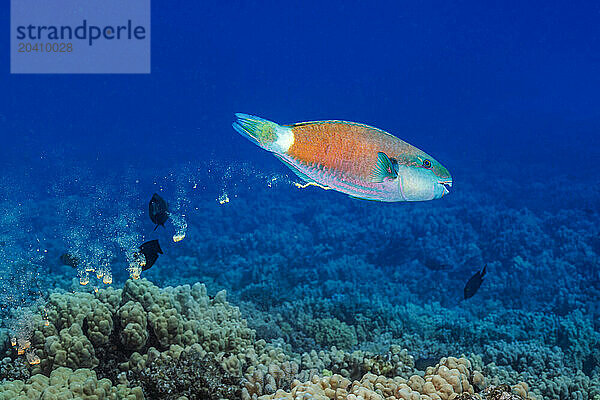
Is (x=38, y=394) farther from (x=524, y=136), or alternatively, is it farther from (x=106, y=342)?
(x=524, y=136)

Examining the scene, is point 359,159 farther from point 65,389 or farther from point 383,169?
point 65,389

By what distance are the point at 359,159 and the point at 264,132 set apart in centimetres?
37

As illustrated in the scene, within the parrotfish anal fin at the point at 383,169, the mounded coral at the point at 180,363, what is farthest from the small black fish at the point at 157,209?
the parrotfish anal fin at the point at 383,169

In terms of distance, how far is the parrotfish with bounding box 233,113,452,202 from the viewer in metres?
1.43

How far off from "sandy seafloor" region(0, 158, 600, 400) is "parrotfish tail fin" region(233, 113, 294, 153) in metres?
2.83

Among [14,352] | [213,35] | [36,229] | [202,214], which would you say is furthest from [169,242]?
[213,35]

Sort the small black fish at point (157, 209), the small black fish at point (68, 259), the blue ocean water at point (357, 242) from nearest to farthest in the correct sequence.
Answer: the small black fish at point (157, 209), the blue ocean water at point (357, 242), the small black fish at point (68, 259)

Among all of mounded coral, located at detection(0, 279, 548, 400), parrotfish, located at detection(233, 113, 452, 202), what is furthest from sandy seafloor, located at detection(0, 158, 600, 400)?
parrotfish, located at detection(233, 113, 452, 202)

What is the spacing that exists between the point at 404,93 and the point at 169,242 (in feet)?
379

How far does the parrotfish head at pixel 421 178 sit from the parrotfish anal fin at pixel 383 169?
0.04 m

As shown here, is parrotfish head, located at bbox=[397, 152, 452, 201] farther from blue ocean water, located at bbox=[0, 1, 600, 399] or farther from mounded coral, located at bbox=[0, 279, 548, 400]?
blue ocean water, located at bbox=[0, 1, 600, 399]

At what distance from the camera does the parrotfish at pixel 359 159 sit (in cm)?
143

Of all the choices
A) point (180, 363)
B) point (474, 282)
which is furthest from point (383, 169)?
point (474, 282)

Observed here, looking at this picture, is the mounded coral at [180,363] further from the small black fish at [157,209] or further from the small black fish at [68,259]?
the small black fish at [68,259]
